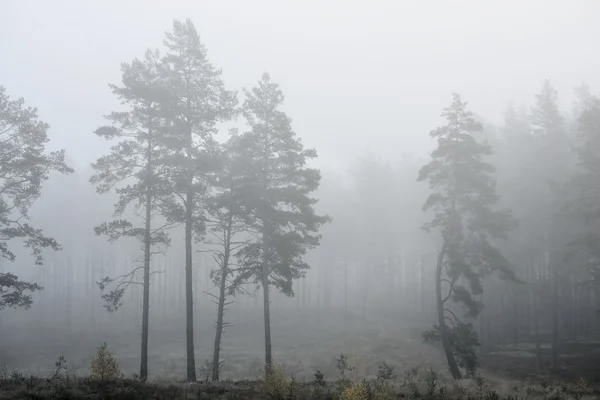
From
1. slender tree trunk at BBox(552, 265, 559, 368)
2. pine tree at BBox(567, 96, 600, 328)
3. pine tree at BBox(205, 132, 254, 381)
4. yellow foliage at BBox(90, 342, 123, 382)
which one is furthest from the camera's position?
slender tree trunk at BBox(552, 265, 559, 368)

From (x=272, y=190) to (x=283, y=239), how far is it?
8.41 feet

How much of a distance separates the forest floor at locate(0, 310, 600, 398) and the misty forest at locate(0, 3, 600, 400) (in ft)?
1.03

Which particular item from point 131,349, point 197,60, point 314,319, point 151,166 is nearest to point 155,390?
point 151,166

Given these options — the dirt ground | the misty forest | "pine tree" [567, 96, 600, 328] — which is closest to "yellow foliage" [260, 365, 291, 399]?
the misty forest

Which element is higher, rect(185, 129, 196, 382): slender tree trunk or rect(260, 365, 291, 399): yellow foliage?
rect(185, 129, 196, 382): slender tree trunk

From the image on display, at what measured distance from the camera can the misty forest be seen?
18516 mm

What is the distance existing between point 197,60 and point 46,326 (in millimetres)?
41026

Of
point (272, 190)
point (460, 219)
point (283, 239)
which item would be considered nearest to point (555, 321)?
point (460, 219)

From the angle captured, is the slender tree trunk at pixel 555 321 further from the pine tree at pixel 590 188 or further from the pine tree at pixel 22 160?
the pine tree at pixel 22 160

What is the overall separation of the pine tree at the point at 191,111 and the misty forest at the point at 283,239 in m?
0.09

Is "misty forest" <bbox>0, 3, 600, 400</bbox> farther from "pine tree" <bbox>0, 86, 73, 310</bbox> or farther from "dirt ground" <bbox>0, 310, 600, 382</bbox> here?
"dirt ground" <bbox>0, 310, 600, 382</bbox>

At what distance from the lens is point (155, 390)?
41.4 feet

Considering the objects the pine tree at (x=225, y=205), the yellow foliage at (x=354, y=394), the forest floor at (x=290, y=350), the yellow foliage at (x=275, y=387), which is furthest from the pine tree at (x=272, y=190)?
the yellow foliage at (x=354, y=394)

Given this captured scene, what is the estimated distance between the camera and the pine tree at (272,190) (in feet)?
70.0
